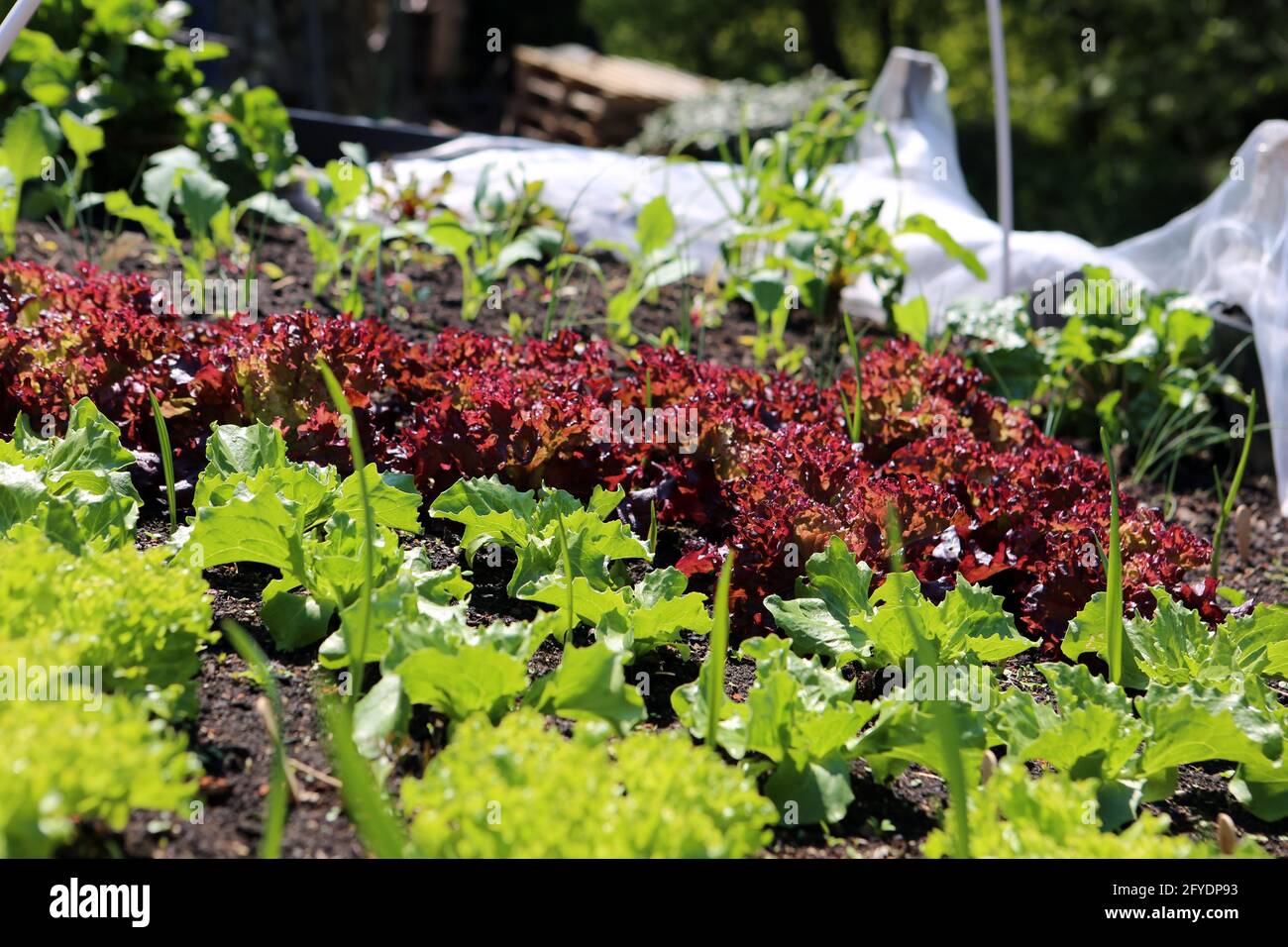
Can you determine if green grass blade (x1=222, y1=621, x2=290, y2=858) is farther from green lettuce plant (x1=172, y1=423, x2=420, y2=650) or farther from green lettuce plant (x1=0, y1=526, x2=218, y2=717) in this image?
green lettuce plant (x1=172, y1=423, x2=420, y2=650)

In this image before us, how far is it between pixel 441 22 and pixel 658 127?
16.0ft

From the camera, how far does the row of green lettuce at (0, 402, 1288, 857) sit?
1.39m

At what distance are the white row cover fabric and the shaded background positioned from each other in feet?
10.5

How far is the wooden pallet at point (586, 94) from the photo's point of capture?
979cm

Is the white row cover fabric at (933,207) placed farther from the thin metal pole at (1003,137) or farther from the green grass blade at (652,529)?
the green grass blade at (652,529)

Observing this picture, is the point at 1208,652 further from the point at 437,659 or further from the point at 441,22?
the point at 441,22

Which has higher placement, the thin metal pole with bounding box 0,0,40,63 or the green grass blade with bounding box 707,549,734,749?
the thin metal pole with bounding box 0,0,40,63

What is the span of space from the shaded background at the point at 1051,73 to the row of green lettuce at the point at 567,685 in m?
6.03

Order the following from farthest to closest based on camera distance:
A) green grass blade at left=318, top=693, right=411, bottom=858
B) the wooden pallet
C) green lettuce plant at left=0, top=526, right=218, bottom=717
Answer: the wooden pallet
green lettuce plant at left=0, top=526, right=218, bottom=717
green grass blade at left=318, top=693, right=411, bottom=858

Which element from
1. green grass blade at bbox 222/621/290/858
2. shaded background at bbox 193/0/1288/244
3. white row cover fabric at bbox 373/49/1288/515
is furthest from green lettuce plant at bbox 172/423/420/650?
shaded background at bbox 193/0/1288/244

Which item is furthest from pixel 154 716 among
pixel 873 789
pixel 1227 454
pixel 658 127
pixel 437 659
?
pixel 658 127

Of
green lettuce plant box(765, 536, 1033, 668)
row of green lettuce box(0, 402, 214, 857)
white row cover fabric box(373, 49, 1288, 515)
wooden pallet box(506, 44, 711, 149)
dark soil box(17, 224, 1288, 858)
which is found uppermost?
wooden pallet box(506, 44, 711, 149)

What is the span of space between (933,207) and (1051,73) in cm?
1187
